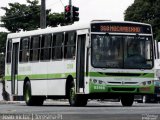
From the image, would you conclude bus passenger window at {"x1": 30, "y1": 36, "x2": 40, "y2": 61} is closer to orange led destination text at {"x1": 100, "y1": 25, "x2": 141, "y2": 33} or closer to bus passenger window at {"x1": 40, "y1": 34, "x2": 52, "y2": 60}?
bus passenger window at {"x1": 40, "y1": 34, "x2": 52, "y2": 60}

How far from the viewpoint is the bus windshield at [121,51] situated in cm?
2875

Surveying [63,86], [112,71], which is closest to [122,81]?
[112,71]

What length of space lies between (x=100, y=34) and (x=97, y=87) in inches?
74.2

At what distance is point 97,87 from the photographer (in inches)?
1132

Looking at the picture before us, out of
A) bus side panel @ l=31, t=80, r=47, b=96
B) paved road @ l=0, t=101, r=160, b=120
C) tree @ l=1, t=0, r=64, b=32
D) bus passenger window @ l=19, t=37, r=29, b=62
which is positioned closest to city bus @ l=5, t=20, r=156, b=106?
bus side panel @ l=31, t=80, r=47, b=96

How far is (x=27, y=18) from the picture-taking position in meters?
76.8

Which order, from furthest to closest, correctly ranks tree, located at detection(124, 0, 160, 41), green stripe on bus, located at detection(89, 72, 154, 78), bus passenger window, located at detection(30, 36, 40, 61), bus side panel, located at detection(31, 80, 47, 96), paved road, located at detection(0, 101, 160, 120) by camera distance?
tree, located at detection(124, 0, 160, 41) < bus passenger window, located at detection(30, 36, 40, 61) < bus side panel, located at detection(31, 80, 47, 96) < green stripe on bus, located at detection(89, 72, 154, 78) < paved road, located at detection(0, 101, 160, 120)

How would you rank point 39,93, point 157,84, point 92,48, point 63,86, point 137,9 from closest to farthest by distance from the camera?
point 92,48 < point 63,86 < point 39,93 < point 157,84 < point 137,9

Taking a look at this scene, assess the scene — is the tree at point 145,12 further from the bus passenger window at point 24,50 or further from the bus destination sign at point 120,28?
the bus destination sign at point 120,28

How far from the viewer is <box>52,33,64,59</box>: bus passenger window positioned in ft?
102

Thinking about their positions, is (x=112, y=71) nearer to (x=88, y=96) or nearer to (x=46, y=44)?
(x=88, y=96)

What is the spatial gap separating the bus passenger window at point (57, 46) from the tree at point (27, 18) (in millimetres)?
43301

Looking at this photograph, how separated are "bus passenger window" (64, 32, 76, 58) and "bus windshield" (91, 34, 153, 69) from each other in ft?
4.14

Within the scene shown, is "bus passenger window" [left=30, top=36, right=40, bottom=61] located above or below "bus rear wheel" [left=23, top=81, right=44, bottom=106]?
above
